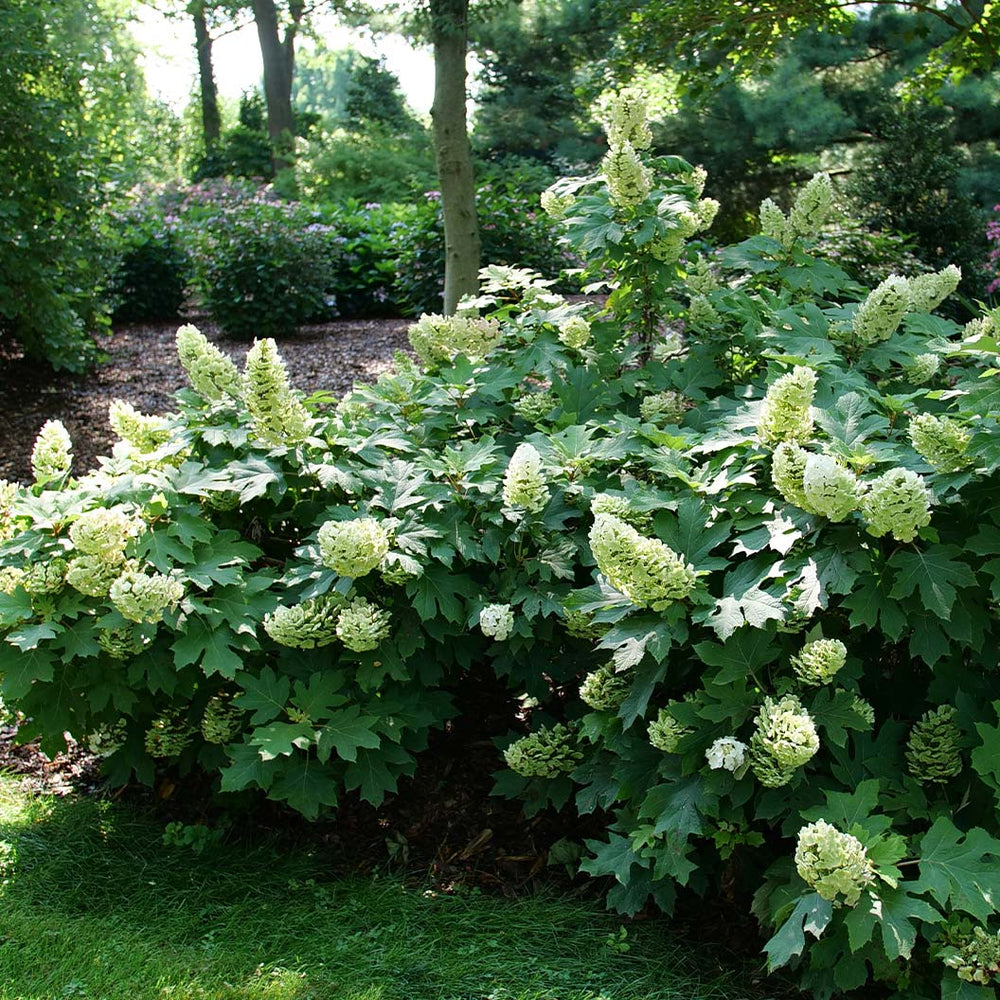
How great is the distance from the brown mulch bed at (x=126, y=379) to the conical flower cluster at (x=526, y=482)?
4289mm

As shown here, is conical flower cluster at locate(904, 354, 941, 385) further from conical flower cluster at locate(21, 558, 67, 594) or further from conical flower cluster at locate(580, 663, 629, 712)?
conical flower cluster at locate(21, 558, 67, 594)

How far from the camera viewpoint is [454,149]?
680cm

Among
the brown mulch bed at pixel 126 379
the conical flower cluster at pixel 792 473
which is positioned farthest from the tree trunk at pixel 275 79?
the conical flower cluster at pixel 792 473

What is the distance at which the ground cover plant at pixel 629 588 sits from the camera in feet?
8.06

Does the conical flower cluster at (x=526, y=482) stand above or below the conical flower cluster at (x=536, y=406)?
below

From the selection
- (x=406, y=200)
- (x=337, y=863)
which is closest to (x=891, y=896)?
(x=337, y=863)

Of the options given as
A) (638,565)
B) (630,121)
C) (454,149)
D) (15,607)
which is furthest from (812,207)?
(454,149)

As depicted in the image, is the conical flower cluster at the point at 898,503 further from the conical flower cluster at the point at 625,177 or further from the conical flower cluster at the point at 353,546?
the conical flower cluster at the point at 625,177

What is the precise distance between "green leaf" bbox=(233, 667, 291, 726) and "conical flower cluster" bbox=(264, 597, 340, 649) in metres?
0.12

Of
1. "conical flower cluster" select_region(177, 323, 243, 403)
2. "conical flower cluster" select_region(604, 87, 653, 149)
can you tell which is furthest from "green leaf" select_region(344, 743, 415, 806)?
"conical flower cluster" select_region(604, 87, 653, 149)

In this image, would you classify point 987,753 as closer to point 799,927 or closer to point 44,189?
point 799,927

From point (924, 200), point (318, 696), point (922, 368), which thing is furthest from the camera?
point (924, 200)

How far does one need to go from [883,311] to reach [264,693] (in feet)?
7.92

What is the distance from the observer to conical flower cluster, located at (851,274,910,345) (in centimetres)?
337
